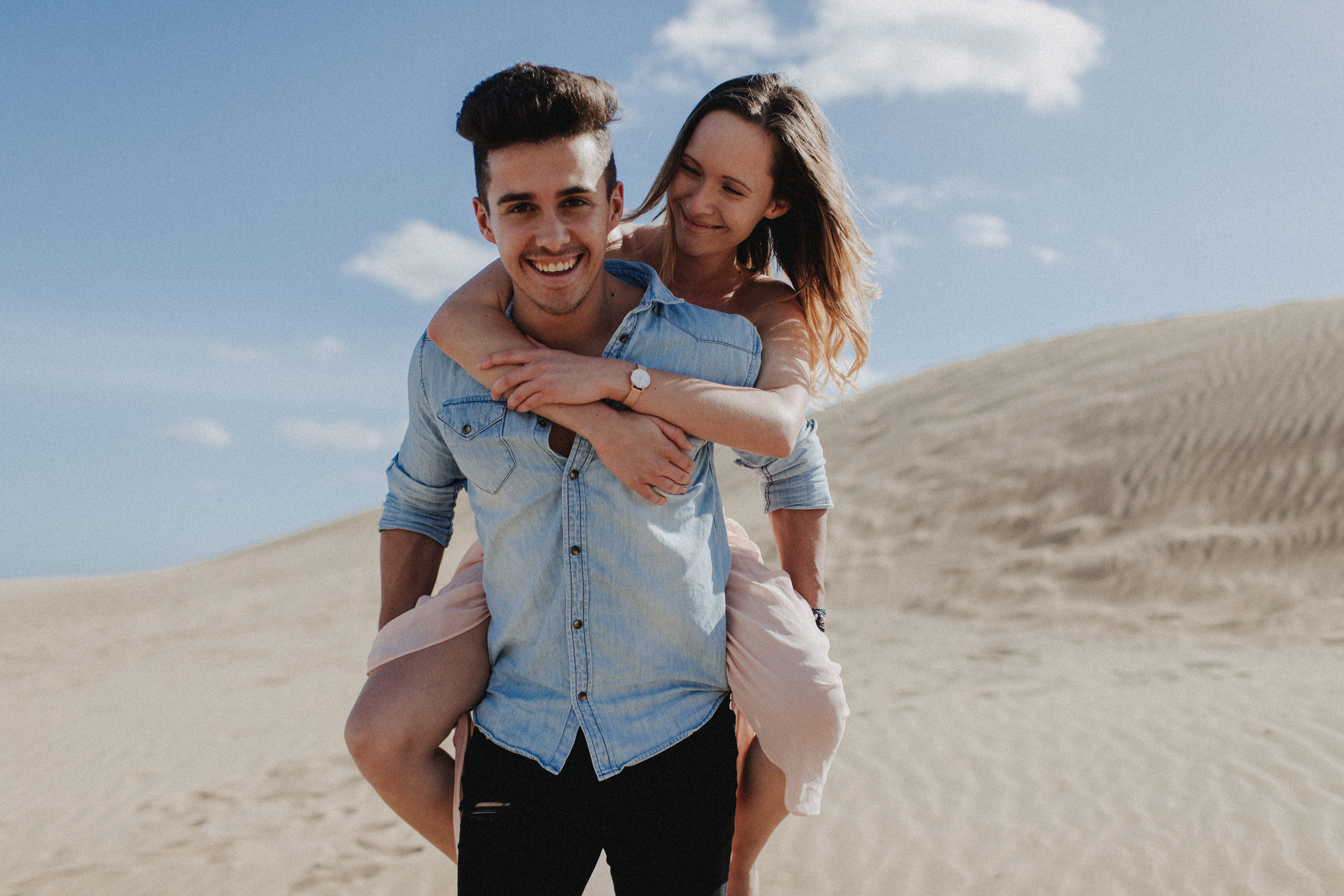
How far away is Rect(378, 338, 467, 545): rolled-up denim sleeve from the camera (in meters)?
2.24

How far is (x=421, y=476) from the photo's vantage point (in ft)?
7.52

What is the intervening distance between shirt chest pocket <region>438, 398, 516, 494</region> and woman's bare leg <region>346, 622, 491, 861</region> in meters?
0.36

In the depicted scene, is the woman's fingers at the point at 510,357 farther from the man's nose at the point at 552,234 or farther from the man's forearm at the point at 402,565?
the man's forearm at the point at 402,565

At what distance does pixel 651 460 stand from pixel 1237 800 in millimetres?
4689

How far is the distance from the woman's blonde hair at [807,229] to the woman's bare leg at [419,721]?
1211mm

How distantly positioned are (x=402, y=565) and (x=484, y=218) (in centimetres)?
86

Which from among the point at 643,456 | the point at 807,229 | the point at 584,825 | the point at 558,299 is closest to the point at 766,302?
the point at 807,229

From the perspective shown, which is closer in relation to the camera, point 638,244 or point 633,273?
point 633,273

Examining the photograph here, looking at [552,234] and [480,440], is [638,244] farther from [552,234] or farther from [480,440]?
[480,440]

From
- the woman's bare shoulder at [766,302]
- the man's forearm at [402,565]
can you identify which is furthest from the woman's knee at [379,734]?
the woman's bare shoulder at [766,302]

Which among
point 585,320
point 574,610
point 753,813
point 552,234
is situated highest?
point 552,234

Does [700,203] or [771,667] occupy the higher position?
[700,203]

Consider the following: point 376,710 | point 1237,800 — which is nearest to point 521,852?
point 376,710

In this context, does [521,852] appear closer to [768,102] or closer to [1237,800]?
[768,102]
